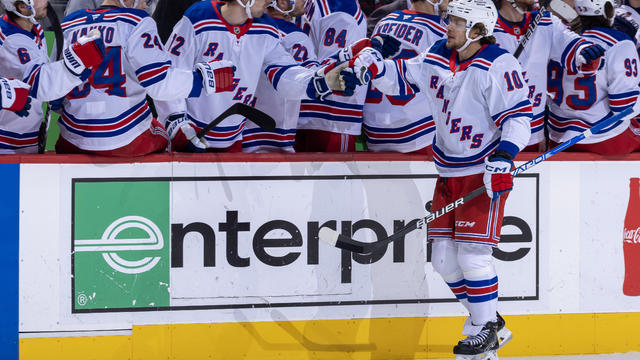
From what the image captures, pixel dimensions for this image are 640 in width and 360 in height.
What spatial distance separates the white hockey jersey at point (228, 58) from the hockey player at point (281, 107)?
0.56 ft

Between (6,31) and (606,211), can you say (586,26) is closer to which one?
(606,211)

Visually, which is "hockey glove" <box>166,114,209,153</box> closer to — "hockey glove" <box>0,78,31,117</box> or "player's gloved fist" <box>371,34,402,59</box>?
"hockey glove" <box>0,78,31,117</box>

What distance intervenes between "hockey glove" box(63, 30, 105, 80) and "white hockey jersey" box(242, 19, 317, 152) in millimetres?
964

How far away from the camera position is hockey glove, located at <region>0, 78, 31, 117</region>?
3422 mm

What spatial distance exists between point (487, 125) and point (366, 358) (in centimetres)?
111

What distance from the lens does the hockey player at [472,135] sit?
3566mm

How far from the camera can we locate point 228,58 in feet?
13.0

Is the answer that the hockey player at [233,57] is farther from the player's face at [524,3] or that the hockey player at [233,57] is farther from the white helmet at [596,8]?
the white helmet at [596,8]

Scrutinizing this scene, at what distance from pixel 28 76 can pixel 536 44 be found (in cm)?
229

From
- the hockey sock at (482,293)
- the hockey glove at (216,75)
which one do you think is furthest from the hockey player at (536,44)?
the hockey glove at (216,75)

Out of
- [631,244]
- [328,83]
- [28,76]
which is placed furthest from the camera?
[631,244]

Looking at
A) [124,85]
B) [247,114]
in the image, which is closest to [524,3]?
[247,114]

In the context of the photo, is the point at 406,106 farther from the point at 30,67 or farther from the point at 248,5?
the point at 30,67

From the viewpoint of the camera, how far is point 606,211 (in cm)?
408
